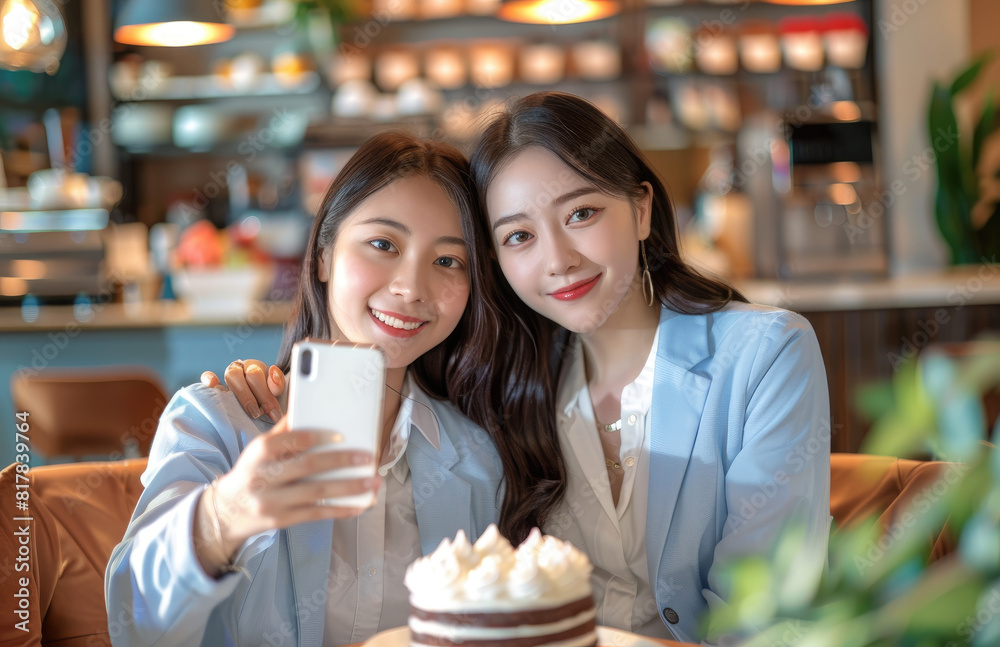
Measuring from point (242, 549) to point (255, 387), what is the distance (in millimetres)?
379

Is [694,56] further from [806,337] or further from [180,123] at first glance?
[806,337]

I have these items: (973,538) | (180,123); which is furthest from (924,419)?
(180,123)

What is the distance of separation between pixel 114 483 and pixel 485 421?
26.9 inches

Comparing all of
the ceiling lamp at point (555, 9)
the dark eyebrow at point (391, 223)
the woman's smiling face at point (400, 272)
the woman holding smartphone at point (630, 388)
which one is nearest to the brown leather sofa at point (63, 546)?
the woman holding smartphone at point (630, 388)

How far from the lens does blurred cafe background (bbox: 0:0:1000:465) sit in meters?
3.65

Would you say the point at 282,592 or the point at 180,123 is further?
the point at 180,123

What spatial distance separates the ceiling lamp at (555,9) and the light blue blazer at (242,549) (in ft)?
8.92

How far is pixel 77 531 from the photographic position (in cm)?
154

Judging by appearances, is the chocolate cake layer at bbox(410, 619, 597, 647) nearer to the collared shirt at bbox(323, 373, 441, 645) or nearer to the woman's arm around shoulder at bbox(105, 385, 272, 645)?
the woman's arm around shoulder at bbox(105, 385, 272, 645)

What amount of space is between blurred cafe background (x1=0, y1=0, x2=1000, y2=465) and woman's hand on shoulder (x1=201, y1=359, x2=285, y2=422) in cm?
154

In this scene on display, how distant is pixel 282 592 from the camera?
1.36 meters

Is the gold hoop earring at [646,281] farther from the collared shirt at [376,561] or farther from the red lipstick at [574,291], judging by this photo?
the collared shirt at [376,561]

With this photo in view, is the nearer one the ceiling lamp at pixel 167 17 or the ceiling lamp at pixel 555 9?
the ceiling lamp at pixel 167 17

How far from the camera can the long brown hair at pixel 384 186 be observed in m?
1.55
